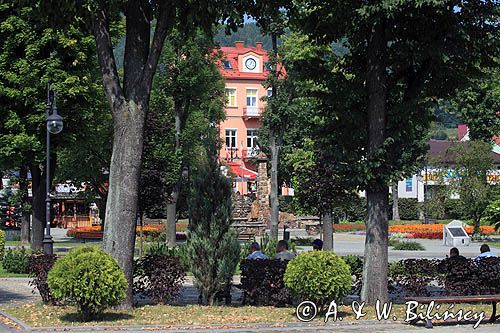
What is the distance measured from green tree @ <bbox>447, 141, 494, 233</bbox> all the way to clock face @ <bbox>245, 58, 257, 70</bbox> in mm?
36898

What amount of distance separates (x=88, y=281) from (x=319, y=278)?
158 inches

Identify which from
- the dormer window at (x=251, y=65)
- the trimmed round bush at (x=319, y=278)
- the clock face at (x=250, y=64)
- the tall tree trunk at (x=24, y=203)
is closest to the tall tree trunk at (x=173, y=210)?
the tall tree trunk at (x=24, y=203)

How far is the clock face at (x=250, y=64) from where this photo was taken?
8750cm

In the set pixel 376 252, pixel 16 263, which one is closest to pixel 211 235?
pixel 376 252

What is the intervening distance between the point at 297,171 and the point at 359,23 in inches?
513

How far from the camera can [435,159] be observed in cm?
5606

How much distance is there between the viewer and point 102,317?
14.9 metres

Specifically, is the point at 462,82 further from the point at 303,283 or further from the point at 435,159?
the point at 435,159

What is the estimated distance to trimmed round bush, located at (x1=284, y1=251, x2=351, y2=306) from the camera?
1472cm

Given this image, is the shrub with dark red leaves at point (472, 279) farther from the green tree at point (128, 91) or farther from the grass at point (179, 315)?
the green tree at point (128, 91)

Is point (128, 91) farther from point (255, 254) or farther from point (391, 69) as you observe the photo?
point (391, 69)

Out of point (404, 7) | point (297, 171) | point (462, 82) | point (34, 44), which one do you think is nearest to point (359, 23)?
point (404, 7)

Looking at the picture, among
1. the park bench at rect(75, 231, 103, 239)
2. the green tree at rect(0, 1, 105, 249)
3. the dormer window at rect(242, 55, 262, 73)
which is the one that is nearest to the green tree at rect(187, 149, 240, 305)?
the green tree at rect(0, 1, 105, 249)

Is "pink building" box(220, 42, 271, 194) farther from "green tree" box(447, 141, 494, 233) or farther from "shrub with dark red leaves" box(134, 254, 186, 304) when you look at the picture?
"shrub with dark red leaves" box(134, 254, 186, 304)
